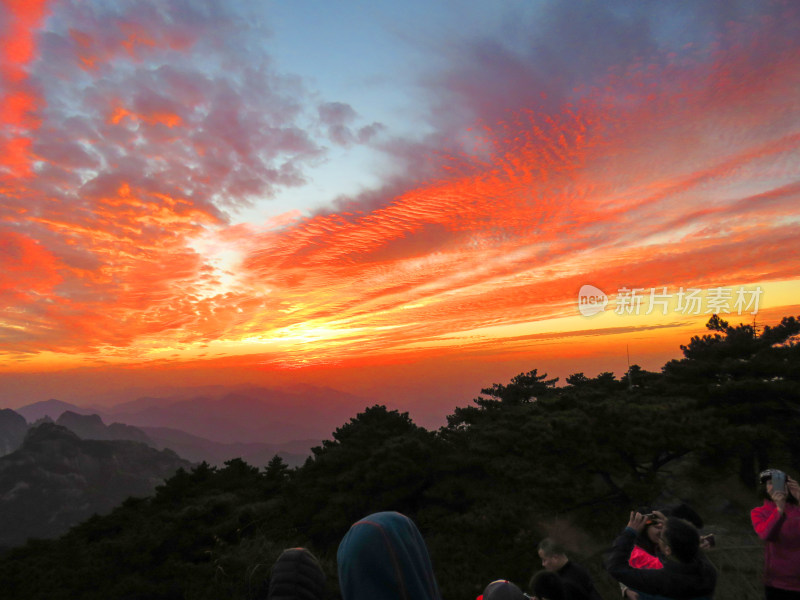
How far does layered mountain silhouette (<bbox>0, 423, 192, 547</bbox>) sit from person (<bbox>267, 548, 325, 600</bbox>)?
326ft

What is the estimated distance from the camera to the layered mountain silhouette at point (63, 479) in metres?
93.4

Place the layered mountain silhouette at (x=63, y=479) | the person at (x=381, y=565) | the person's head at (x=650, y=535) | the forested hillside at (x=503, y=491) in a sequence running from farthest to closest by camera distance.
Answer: the layered mountain silhouette at (x=63, y=479) < the forested hillside at (x=503, y=491) < the person's head at (x=650, y=535) < the person at (x=381, y=565)

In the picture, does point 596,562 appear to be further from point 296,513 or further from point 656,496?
point 296,513

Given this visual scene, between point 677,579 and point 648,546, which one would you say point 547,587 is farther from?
point 648,546

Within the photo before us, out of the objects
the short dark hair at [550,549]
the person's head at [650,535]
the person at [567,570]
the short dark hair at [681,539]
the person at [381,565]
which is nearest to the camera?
the person at [381,565]

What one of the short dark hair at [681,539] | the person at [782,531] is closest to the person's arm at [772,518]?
the person at [782,531]

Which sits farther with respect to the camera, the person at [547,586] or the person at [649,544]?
the person at [649,544]

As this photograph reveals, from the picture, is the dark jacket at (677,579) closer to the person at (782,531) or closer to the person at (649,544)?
the person at (649,544)

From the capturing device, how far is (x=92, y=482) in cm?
11581

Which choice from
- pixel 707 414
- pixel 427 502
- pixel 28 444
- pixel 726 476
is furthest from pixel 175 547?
pixel 28 444

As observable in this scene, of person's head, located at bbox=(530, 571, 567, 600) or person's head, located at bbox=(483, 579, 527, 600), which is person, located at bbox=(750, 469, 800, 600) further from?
person's head, located at bbox=(483, 579, 527, 600)

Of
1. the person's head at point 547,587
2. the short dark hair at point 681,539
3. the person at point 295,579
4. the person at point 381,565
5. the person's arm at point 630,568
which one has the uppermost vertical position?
the person at point 381,565

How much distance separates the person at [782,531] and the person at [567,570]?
179cm

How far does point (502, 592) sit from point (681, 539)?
1.54 meters
